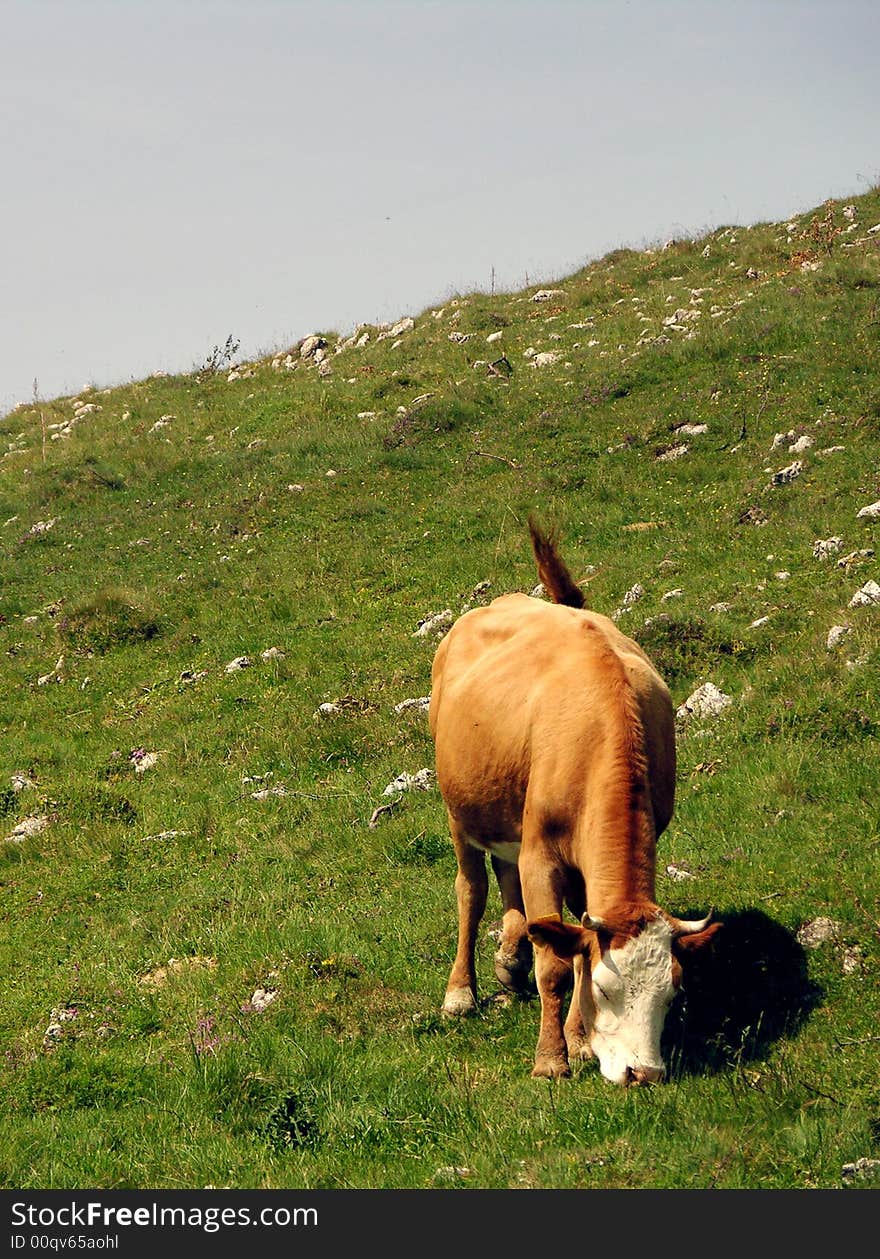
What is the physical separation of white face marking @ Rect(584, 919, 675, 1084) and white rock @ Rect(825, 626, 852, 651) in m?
6.83

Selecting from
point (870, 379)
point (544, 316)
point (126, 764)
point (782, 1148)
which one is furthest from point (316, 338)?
point (782, 1148)

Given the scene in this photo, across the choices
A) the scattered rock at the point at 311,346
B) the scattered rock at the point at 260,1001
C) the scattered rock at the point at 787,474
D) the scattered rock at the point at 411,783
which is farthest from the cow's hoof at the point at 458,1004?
the scattered rock at the point at 311,346

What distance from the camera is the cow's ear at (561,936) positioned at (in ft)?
24.2

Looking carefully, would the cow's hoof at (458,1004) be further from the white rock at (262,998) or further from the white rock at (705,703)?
the white rock at (705,703)

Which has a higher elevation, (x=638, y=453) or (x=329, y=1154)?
(x=638, y=453)

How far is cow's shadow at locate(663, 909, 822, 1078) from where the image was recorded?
7.52 meters

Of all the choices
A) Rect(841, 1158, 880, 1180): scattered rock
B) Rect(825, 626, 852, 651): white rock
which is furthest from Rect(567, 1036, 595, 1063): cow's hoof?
Rect(825, 626, 852, 651): white rock

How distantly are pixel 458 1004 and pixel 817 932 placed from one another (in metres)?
2.55

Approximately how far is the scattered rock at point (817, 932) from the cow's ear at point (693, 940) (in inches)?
64.9

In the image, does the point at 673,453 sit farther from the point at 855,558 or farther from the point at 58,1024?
the point at 58,1024

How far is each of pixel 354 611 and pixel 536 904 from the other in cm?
1214

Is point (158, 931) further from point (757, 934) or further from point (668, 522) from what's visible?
point (668, 522)

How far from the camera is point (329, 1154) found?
279 inches

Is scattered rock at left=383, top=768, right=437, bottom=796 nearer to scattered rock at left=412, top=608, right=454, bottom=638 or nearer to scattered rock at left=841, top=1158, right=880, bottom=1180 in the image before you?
scattered rock at left=412, top=608, right=454, bottom=638
